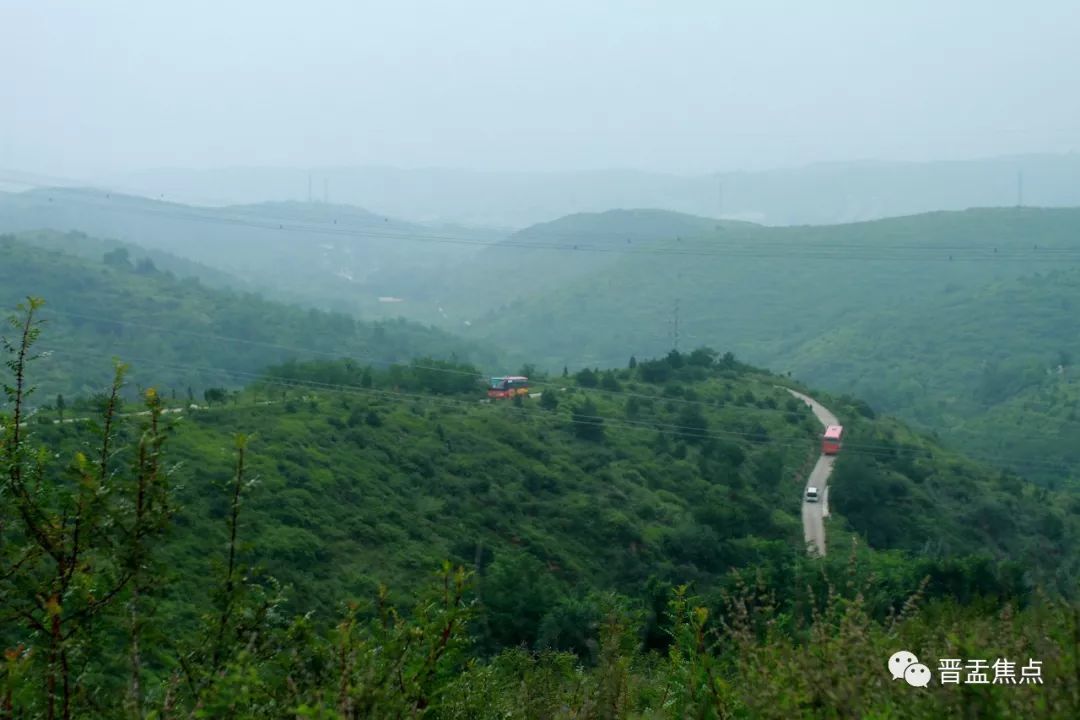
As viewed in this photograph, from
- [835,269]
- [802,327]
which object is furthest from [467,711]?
Result: [835,269]

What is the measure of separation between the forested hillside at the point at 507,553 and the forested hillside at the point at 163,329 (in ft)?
60.5

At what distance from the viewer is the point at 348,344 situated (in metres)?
78.4

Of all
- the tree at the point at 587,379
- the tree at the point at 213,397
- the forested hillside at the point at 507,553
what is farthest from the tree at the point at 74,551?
the tree at the point at 587,379

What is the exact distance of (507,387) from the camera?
46.2 m

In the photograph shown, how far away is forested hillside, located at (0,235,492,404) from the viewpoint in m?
60.1

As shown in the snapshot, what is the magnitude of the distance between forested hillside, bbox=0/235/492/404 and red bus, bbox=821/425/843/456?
32.9 metres

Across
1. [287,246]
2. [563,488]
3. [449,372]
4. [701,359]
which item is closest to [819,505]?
[563,488]

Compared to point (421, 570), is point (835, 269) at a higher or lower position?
higher

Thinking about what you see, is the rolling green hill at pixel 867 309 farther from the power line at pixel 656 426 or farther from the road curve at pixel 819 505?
the road curve at pixel 819 505

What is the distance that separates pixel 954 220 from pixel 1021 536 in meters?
95.8

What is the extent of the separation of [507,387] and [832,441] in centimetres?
1487

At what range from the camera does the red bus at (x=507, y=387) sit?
4569 centimetres

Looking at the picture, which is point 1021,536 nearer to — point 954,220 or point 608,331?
point 608,331

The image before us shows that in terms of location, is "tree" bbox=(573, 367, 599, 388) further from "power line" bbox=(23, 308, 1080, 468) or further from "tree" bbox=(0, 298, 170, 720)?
"tree" bbox=(0, 298, 170, 720)
